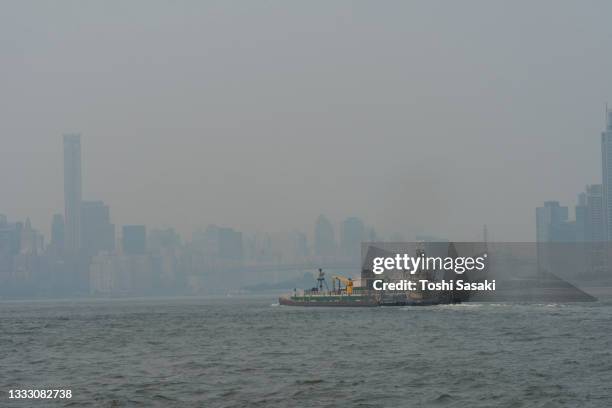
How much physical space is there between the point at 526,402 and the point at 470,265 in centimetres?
13959

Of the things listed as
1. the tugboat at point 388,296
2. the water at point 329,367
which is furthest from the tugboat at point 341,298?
the water at point 329,367

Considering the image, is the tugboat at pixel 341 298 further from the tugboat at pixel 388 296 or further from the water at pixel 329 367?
the water at pixel 329 367

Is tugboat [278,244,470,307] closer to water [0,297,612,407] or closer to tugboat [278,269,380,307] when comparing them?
tugboat [278,269,380,307]

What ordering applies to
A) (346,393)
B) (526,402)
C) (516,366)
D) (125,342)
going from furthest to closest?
(125,342), (516,366), (346,393), (526,402)

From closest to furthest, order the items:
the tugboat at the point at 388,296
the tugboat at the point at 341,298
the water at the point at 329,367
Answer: the water at the point at 329,367 → the tugboat at the point at 388,296 → the tugboat at the point at 341,298

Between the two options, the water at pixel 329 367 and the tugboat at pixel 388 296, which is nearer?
the water at pixel 329 367

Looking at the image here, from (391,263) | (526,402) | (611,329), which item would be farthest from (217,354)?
(391,263)

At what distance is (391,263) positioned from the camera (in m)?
176

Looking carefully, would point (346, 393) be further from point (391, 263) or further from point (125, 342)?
point (391, 263)

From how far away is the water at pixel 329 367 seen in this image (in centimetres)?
4188

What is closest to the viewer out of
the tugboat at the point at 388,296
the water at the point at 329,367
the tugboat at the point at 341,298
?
the water at the point at 329,367

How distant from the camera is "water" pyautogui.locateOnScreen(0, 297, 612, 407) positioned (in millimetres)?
41875

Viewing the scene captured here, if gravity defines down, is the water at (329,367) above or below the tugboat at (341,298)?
above

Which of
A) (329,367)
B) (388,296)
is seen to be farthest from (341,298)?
(329,367)
